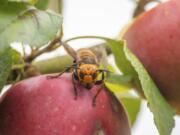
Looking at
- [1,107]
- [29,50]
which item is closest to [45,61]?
[29,50]

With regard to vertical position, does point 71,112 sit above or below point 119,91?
above

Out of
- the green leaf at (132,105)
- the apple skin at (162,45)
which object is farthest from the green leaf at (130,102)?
the apple skin at (162,45)

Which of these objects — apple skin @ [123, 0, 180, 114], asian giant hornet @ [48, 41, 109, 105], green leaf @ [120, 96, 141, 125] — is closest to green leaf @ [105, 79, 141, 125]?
green leaf @ [120, 96, 141, 125]

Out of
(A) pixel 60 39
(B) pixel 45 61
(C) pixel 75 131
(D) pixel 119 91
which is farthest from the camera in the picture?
(D) pixel 119 91

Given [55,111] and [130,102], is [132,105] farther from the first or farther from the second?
[55,111]

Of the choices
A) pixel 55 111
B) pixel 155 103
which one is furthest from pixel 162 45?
pixel 55 111

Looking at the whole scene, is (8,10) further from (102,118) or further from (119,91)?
(119,91)
